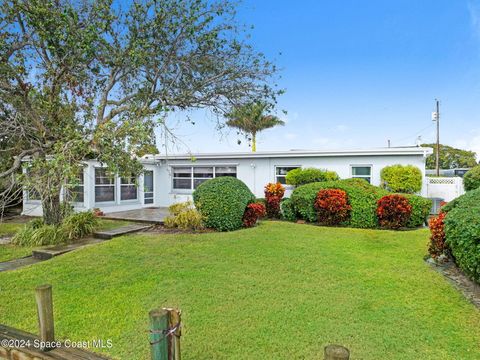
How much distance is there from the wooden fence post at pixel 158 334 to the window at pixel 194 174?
1416 cm

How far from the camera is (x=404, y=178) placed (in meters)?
13.1

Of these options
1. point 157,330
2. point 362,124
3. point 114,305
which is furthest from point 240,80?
point 362,124

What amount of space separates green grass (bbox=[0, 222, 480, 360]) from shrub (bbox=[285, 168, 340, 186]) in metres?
6.50

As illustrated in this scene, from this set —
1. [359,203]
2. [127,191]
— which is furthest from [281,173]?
[127,191]

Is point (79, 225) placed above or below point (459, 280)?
above

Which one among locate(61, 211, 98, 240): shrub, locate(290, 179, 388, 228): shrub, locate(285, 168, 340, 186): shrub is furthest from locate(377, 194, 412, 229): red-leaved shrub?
locate(61, 211, 98, 240): shrub

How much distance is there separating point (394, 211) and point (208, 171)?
32.3 feet

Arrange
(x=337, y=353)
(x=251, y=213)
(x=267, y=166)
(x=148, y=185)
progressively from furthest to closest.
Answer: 1. (x=148, y=185)
2. (x=267, y=166)
3. (x=251, y=213)
4. (x=337, y=353)

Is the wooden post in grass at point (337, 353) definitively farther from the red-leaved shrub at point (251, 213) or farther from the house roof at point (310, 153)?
the house roof at point (310, 153)

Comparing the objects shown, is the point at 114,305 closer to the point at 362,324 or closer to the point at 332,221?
the point at 362,324

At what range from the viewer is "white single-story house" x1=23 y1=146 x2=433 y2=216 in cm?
1384

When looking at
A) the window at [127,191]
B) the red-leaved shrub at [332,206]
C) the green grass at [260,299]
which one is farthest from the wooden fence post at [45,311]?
the window at [127,191]

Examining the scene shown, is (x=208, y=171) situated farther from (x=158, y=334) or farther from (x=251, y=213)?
(x=158, y=334)

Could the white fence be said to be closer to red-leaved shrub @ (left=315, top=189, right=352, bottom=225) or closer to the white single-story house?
the white single-story house
